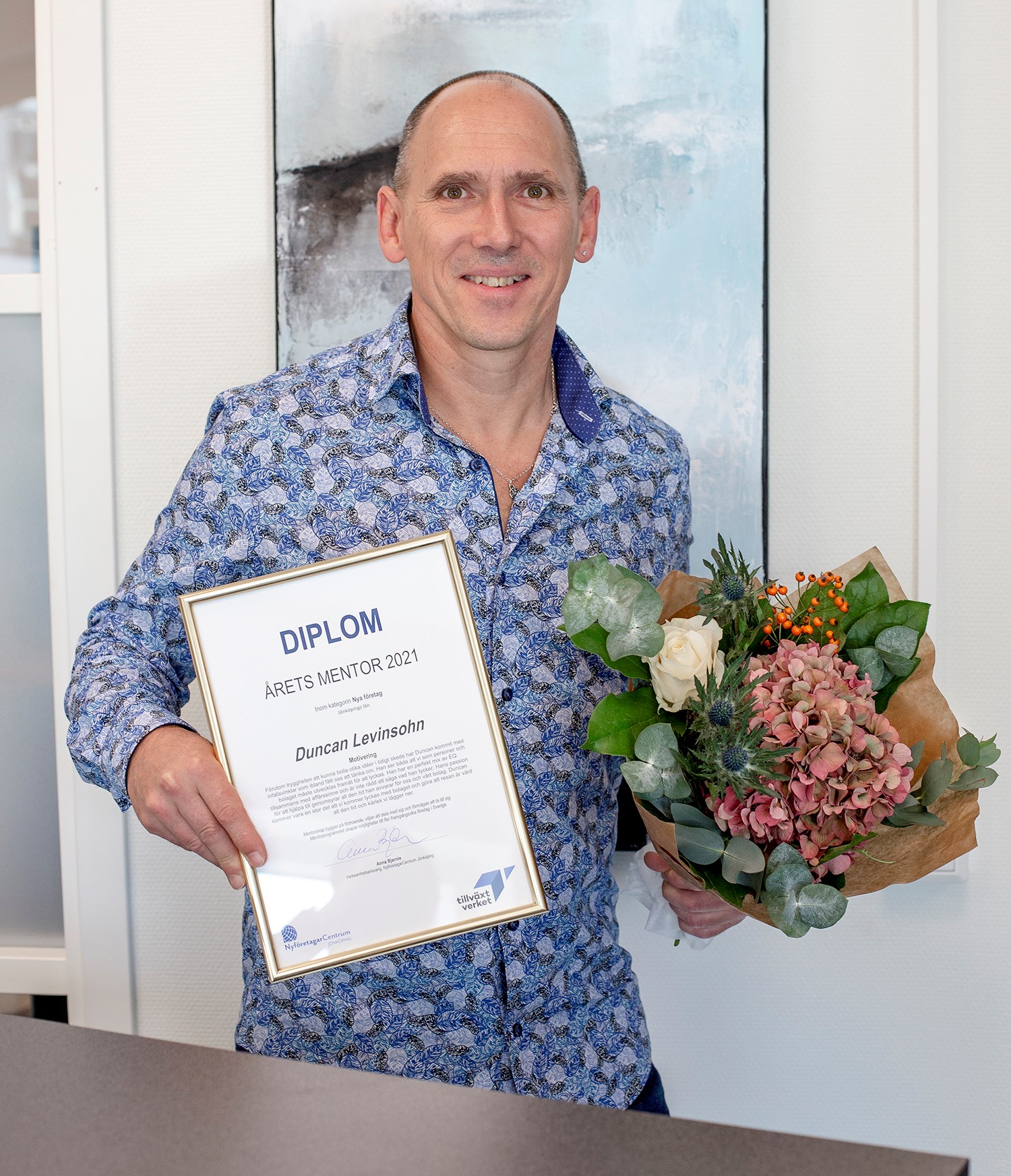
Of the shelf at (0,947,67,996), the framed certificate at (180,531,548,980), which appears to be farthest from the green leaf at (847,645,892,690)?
the shelf at (0,947,67,996)

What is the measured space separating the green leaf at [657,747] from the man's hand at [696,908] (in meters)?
0.42

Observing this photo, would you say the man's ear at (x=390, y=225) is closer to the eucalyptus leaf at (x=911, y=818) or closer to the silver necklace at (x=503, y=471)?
the silver necklace at (x=503, y=471)

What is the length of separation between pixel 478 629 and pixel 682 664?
393 millimetres

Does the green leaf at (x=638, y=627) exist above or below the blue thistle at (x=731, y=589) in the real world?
below

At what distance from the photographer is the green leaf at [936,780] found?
1.00 m

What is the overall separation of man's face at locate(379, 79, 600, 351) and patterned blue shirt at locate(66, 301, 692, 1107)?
116 millimetres

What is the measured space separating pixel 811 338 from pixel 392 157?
2.69 ft

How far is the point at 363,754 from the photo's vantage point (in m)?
0.98

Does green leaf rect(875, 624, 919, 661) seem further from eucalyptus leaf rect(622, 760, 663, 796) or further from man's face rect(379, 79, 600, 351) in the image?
man's face rect(379, 79, 600, 351)

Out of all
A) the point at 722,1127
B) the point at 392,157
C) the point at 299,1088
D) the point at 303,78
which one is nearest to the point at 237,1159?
the point at 299,1088

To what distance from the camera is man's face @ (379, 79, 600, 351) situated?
138 centimetres

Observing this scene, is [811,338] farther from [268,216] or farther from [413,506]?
[268,216]

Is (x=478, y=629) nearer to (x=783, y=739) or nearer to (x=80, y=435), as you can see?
(x=783, y=739)

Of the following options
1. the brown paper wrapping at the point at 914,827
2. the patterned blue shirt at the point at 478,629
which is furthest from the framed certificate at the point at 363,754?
the patterned blue shirt at the point at 478,629
